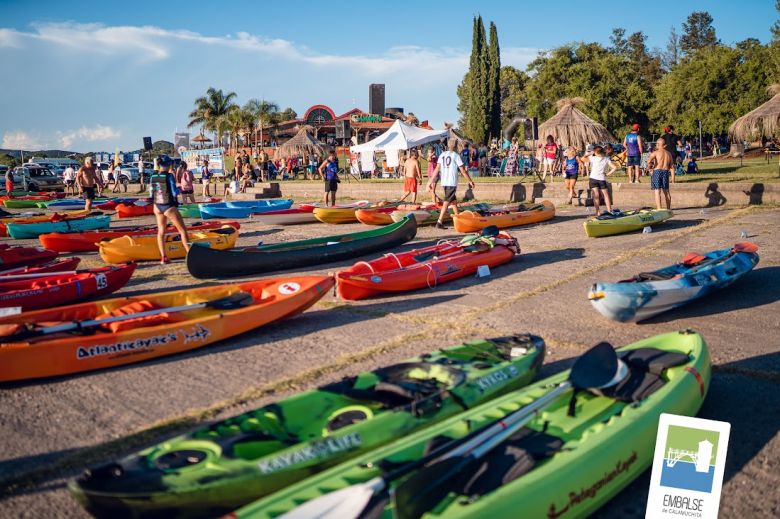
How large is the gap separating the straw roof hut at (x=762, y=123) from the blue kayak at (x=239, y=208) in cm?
1578

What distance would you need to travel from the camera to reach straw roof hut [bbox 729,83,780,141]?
1958cm

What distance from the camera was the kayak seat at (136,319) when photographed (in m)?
5.44

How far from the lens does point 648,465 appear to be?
3.24 m

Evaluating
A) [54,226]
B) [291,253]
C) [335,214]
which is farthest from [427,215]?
[54,226]

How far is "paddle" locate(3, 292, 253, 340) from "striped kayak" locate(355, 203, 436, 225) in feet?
24.2

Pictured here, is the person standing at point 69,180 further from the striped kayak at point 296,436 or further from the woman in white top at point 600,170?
the striped kayak at point 296,436

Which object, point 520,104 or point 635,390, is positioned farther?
point 520,104

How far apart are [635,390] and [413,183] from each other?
1290 cm

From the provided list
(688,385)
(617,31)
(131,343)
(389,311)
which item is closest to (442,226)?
(389,311)

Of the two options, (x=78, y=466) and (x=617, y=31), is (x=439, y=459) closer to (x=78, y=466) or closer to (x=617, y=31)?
(x=78, y=466)

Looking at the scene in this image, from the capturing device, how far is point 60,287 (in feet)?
23.2

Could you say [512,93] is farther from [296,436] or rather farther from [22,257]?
[296,436]

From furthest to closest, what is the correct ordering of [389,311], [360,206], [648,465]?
[360,206] < [389,311] < [648,465]

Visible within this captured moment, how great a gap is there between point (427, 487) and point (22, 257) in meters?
9.39
